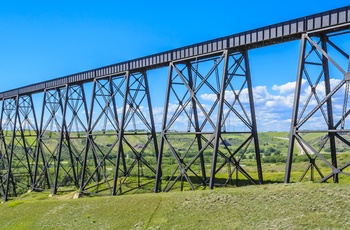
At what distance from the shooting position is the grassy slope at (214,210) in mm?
13703

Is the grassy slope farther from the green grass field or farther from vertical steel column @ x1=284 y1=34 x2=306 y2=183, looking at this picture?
vertical steel column @ x1=284 y1=34 x2=306 y2=183

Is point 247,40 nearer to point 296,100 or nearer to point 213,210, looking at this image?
point 296,100

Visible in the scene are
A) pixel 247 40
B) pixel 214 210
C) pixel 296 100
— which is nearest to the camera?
pixel 214 210

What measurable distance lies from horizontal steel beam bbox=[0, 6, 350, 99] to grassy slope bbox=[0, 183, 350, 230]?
7075 millimetres

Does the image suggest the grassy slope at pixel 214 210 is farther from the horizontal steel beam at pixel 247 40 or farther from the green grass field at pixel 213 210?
the horizontal steel beam at pixel 247 40

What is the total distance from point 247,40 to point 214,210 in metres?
9.02

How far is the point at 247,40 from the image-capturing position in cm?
1959

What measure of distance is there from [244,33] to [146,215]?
10.8 metres

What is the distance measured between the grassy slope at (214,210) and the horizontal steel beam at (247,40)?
7.07 metres

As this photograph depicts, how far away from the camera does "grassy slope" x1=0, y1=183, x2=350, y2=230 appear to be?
13.7 m

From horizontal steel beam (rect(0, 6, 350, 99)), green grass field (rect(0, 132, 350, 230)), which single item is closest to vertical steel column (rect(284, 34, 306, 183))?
horizontal steel beam (rect(0, 6, 350, 99))

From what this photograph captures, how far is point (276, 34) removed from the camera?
18.4 metres

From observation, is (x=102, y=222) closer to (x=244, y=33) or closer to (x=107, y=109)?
(x=107, y=109)

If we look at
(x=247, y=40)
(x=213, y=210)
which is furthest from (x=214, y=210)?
(x=247, y=40)
